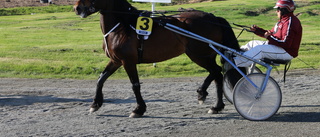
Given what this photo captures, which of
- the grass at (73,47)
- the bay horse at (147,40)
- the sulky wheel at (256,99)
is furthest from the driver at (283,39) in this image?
the grass at (73,47)

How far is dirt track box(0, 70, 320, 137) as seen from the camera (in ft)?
18.6

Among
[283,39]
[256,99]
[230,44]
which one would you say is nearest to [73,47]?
[230,44]

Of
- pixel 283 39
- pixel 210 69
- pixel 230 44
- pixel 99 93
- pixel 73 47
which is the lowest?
pixel 73 47

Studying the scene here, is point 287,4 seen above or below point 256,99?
above

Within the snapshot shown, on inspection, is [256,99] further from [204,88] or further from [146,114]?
[146,114]

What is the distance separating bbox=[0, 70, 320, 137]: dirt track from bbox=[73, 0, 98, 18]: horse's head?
4.59 feet

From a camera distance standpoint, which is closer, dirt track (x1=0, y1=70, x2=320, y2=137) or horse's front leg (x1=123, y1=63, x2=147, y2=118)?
dirt track (x1=0, y1=70, x2=320, y2=137)

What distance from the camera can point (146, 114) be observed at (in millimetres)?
6605

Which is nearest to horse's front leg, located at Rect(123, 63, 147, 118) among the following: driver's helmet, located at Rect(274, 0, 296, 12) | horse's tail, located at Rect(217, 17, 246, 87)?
horse's tail, located at Rect(217, 17, 246, 87)

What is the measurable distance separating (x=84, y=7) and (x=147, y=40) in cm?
95

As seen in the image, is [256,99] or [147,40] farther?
[147,40]

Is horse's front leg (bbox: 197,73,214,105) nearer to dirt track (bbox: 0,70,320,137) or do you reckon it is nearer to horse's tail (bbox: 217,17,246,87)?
dirt track (bbox: 0,70,320,137)

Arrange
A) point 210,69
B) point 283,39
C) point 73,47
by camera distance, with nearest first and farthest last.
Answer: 1. point 283,39
2. point 210,69
3. point 73,47

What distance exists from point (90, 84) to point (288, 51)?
4474 millimetres
